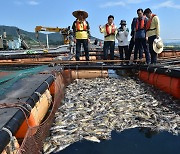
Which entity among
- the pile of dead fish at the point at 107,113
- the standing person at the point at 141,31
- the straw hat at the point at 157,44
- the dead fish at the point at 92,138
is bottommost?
the dead fish at the point at 92,138

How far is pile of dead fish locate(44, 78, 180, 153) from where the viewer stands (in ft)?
18.2

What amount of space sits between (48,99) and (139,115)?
2571 mm

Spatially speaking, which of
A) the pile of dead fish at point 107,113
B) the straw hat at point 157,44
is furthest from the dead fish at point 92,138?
the straw hat at point 157,44

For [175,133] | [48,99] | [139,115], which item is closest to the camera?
[175,133]

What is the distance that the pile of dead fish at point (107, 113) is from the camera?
556 cm

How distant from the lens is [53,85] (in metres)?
8.58

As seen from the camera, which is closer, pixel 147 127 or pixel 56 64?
pixel 147 127

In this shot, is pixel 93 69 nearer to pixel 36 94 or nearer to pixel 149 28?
pixel 149 28

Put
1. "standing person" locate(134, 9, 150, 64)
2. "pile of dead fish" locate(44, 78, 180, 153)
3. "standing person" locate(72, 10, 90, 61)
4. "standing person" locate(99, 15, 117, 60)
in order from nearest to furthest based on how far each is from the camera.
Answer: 1. "pile of dead fish" locate(44, 78, 180, 153)
2. "standing person" locate(134, 9, 150, 64)
3. "standing person" locate(72, 10, 90, 61)
4. "standing person" locate(99, 15, 117, 60)

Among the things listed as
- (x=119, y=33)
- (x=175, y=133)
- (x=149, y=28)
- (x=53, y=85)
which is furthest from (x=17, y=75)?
(x=119, y=33)

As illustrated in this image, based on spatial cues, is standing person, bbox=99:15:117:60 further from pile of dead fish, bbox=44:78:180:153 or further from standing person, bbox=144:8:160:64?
pile of dead fish, bbox=44:78:180:153

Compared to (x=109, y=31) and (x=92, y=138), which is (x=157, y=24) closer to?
(x=109, y=31)

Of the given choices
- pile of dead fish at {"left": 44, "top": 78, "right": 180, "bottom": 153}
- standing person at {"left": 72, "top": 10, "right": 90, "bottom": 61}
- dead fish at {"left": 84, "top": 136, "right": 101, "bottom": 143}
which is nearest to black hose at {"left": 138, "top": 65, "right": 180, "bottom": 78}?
pile of dead fish at {"left": 44, "top": 78, "right": 180, "bottom": 153}

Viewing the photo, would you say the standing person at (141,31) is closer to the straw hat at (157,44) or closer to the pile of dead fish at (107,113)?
the straw hat at (157,44)
